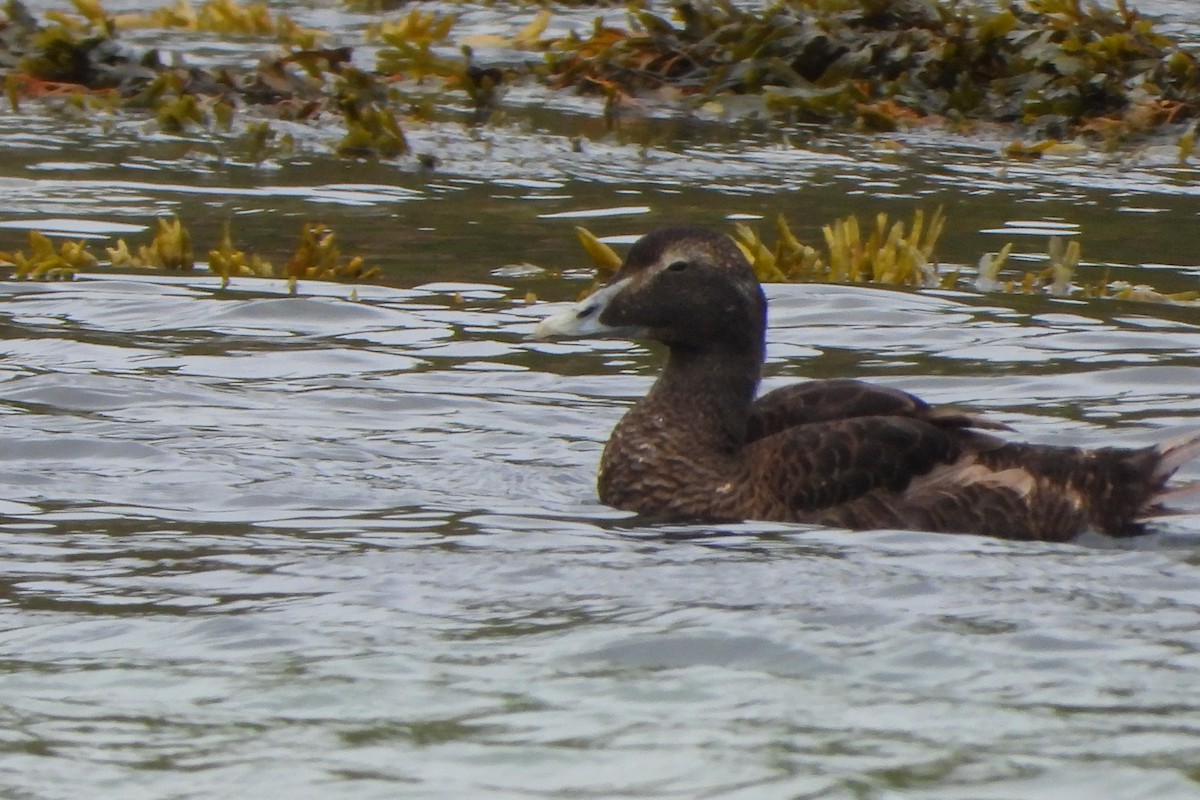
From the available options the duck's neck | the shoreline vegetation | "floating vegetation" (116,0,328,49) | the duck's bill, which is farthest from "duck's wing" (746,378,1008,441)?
"floating vegetation" (116,0,328,49)

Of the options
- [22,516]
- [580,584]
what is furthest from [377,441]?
[580,584]

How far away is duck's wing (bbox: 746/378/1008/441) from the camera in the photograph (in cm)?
711

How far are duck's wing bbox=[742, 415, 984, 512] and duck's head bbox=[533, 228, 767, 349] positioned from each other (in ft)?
2.23

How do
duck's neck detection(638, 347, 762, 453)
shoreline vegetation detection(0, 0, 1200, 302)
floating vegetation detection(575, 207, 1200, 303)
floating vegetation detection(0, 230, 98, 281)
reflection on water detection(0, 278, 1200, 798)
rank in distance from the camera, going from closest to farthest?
reflection on water detection(0, 278, 1200, 798) < duck's neck detection(638, 347, 762, 453) < floating vegetation detection(575, 207, 1200, 303) < floating vegetation detection(0, 230, 98, 281) < shoreline vegetation detection(0, 0, 1200, 302)

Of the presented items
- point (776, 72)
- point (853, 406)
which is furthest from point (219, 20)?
point (853, 406)

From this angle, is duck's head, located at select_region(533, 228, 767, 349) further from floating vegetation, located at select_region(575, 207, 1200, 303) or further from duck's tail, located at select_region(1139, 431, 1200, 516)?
floating vegetation, located at select_region(575, 207, 1200, 303)

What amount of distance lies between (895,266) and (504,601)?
17.7ft

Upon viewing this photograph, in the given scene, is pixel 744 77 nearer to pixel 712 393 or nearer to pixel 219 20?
pixel 219 20

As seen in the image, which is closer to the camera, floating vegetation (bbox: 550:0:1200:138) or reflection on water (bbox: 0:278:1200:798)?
reflection on water (bbox: 0:278:1200:798)

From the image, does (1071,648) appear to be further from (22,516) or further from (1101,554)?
(22,516)

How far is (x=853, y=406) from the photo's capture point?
7.14 metres

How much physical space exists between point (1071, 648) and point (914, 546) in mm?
1206

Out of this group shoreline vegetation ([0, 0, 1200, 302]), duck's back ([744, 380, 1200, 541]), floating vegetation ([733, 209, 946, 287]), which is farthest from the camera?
shoreline vegetation ([0, 0, 1200, 302])

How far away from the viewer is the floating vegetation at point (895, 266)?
10695 millimetres
